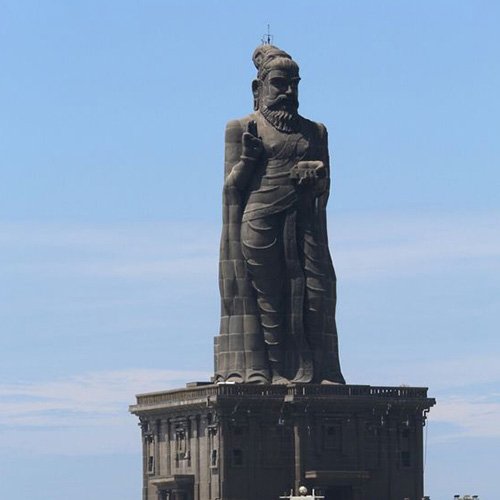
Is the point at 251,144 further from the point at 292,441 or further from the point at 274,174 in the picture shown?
the point at 292,441

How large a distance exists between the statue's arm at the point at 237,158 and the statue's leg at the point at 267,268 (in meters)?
2.01

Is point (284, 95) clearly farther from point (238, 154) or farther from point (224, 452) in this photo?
point (224, 452)

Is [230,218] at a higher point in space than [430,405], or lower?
higher

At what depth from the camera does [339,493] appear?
396 feet

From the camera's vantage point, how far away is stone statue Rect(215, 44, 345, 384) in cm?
12206

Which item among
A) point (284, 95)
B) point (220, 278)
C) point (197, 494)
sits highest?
point (284, 95)

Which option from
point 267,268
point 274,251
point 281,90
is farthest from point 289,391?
point 281,90

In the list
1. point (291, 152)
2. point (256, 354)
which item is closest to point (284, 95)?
point (291, 152)

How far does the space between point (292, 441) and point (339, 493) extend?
3.13 meters

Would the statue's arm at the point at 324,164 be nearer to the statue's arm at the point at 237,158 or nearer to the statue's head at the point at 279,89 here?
the statue's head at the point at 279,89

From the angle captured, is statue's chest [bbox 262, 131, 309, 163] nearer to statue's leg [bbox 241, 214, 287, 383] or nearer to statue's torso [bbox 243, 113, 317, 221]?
statue's torso [bbox 243, 113, 317, 221]

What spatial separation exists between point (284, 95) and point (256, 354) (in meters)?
11.7

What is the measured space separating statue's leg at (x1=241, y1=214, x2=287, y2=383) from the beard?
13.6 ft

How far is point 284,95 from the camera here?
403 ft
